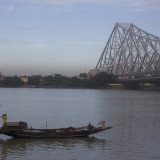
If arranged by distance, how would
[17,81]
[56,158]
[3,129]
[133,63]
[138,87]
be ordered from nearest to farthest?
[56,158], [3,129], [133,63], [138,87], [17,81]

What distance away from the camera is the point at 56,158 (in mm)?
12766

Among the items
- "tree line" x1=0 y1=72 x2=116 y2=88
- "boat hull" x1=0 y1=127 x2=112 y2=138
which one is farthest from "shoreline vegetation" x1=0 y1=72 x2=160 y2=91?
"boat hull" x1=0 y1=127 x2=112 y2=138

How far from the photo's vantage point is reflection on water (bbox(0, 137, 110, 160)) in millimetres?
13188

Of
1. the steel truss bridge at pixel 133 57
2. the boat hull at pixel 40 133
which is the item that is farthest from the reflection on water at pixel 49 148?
the steel truss bridge at pixel 133 57

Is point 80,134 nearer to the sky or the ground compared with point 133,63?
nearer to the ground

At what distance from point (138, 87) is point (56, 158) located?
274ft

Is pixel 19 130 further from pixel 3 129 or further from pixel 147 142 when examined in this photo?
pixel 147 142

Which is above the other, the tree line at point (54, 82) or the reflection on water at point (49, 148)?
the tree line at point (54, 82)

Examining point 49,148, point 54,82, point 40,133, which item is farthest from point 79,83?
point 49,148

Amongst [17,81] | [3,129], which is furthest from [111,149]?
[17,81]

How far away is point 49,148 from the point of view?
1414 centimetres

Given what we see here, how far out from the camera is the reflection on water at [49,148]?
1319 cm

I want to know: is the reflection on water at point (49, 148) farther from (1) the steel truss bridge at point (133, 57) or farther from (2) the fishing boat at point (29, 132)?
(1) the steel truss bridge at point (133, 57)

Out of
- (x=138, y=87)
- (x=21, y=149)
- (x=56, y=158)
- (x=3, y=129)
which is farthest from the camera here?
(x=138, y=87)
